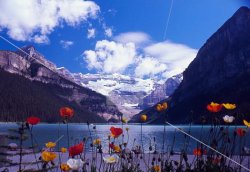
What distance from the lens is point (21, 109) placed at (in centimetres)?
15375

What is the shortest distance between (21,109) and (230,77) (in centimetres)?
7571

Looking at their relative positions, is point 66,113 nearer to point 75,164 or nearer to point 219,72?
point 75,164

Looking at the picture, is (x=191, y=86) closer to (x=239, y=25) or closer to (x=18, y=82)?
(x=239, y=25)

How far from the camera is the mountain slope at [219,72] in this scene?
5748 inches

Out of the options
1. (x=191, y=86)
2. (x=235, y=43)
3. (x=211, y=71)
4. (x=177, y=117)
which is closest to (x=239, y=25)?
(x=235, y=43)

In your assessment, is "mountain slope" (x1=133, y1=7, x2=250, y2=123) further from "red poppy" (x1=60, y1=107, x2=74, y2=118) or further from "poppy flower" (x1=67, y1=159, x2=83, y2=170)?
"poppy flower" (x1=67, y1=159, x2=83, y2=170)

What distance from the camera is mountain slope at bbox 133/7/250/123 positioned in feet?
479

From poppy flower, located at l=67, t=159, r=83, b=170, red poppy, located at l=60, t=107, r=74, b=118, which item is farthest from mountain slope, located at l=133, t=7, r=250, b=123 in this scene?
poppy flower, located at l=67, t=159, r=83, b=170

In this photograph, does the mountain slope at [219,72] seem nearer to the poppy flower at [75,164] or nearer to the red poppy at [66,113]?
the red poppy at [66,113]

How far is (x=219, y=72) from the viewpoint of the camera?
524 feet

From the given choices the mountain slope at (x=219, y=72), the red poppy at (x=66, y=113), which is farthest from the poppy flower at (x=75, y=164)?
the mountain slope at (x=219, y=72)

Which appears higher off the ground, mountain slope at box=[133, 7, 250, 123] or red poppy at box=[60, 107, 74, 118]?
mountain slope at box=[133, 7, 250, 123]

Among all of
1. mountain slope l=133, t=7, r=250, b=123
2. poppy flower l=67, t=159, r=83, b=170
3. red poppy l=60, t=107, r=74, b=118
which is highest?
mountain slope l=133, t=7, r=250, b=123

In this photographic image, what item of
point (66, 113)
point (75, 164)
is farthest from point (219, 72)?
point (75, 164)
